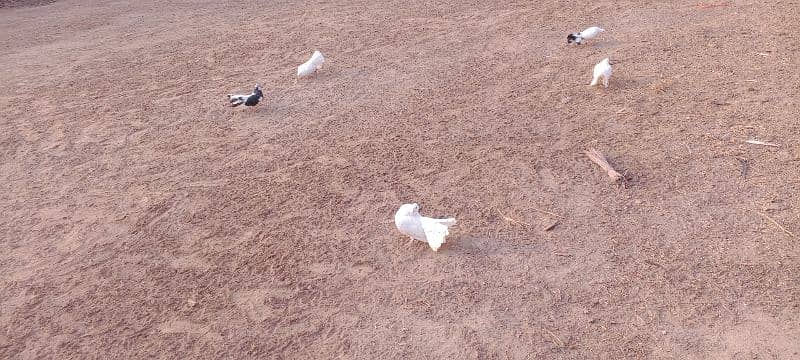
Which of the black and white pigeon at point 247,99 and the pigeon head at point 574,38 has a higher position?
the black and white pigeon at point 247,99

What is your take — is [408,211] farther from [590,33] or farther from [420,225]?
[590,33]

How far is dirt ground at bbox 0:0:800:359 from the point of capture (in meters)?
3.08

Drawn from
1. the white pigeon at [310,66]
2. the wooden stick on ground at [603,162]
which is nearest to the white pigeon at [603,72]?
the wooden stick on ground at [603,162]

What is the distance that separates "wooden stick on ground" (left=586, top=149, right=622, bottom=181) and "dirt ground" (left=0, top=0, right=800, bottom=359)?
0.07m

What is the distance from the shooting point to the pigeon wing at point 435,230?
3.47 m

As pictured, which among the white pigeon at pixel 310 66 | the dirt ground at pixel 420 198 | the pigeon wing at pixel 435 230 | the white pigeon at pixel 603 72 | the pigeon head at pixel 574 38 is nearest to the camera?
the dirt ground at pixel 420 198

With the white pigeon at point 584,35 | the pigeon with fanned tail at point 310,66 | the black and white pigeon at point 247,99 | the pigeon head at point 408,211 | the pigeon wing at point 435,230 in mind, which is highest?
the black and white pigeon at point 247,99

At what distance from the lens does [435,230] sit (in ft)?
11.5

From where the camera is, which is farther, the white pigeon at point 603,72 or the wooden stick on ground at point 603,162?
the white pigeon at point 603,72

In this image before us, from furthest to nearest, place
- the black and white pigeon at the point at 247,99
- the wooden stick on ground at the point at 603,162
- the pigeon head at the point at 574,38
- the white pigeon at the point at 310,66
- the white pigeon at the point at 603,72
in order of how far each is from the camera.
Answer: the pigeon head at the point at 574,38
the white pigeon at the point at 310,66
the black and white pigeon at the point at 247,99
the white pigeon at the point at 603,72
the wooden stick on ground at the point at 603,162

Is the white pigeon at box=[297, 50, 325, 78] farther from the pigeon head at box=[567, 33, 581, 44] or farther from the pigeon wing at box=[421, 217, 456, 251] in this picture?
the pigeon wing at box=[421, 217, 456, 251]

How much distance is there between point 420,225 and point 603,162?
1.51 m

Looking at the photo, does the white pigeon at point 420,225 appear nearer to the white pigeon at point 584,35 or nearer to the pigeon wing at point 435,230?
the pigeon wing at point 435,230

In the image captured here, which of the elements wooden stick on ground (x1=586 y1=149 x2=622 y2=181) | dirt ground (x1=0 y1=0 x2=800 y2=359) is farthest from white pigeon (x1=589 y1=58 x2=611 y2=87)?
wooden stick on ground (x1=586 y1=149 x2=622 y2=181)
